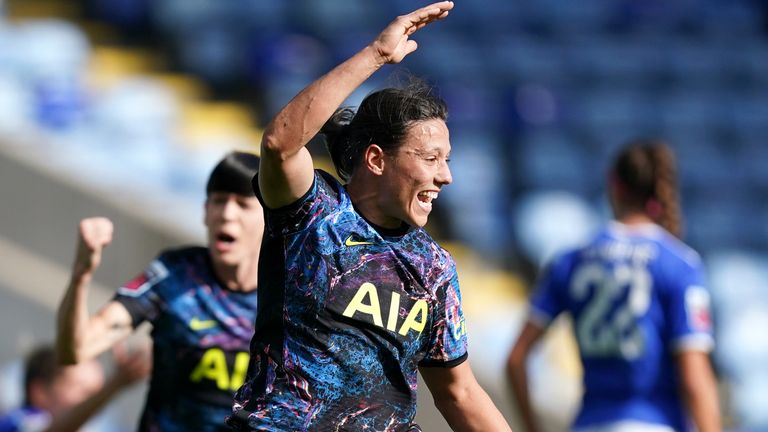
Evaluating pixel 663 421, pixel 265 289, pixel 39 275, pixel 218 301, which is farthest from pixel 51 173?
pixel 265 289

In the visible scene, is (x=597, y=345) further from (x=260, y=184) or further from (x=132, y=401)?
(x=132, y=401)

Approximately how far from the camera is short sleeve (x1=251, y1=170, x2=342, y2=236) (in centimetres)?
308

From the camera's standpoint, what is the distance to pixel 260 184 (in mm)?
3037

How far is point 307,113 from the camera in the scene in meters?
2.93

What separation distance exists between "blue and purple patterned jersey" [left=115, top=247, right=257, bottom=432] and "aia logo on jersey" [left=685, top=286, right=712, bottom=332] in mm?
1689

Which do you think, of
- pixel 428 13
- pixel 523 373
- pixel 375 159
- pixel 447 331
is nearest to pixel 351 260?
pixel 375 159

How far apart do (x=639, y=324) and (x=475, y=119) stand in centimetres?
624

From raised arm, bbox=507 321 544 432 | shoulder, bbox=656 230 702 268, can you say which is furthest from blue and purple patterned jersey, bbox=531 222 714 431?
raised arm, bbox=507 321 544 432

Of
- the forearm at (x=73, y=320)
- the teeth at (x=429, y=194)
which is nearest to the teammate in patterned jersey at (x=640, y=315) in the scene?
the forearm at (x=73, y=320)

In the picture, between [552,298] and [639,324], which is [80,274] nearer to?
[552,298]

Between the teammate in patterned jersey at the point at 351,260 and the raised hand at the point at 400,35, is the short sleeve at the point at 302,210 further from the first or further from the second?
the raised hand at the point at 400,35

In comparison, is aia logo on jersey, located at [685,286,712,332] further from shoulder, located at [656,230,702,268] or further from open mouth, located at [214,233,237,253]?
open mouth, located at [214,233,237,253]

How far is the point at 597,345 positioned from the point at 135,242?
365 centimetres

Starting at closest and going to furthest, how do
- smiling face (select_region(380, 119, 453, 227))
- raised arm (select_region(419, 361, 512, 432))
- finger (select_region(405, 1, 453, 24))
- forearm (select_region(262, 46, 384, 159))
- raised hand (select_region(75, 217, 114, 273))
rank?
forearm (select_region(262, 46, 384, 159)) < finger (select_region(405, 1, 453, 24)) < smiling face (select_region(380, 119, 453, 227)) < raised arm (select_region(419, 361, 512, 432)) < raised hand (select_region(75, 217, 114, 273))
